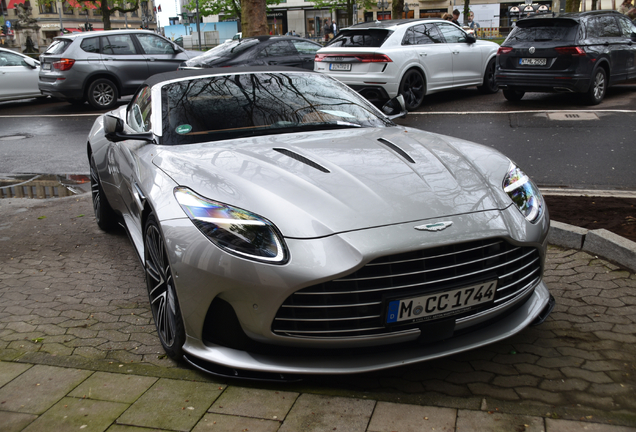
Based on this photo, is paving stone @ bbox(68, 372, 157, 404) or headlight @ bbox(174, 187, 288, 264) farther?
paving stone @ bbox(68, 372, 157, 404)

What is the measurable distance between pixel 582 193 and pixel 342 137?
124 inches

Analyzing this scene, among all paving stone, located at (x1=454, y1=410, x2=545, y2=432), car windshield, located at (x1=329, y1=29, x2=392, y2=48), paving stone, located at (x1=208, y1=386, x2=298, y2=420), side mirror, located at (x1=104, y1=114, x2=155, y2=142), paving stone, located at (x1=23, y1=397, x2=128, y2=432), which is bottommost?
paving stone, located at (x1=23, y1=397, x2=128, y2=432)

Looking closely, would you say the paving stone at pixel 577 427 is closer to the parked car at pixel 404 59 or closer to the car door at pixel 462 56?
the parked car at pixel 404 59

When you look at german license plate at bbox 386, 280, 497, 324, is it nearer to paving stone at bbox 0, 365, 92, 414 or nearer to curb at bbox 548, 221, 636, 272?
paving stone at bbox 0, 365, 92, 414

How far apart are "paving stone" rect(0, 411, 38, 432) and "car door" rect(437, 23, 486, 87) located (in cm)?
1119

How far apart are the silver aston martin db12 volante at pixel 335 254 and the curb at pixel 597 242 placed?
4.09ft

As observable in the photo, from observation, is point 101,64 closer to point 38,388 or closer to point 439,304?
point 38,388

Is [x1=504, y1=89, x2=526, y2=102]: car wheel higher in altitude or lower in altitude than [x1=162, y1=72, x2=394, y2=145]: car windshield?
lower

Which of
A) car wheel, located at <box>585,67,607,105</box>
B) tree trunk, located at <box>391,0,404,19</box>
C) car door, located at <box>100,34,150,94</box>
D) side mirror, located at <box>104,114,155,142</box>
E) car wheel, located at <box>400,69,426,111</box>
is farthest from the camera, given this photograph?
tree trunk, located at <box>391,0,404,19</box>

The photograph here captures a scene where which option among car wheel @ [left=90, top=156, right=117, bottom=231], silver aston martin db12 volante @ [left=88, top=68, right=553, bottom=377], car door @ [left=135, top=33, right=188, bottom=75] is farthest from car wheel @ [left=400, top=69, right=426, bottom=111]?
silver aston martin db12 volante @ [left=88, top=68, right=553, bottom=377]

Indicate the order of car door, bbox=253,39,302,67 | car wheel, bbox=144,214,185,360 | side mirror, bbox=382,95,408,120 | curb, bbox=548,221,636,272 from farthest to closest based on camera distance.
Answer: car door, bbox=253,39,302,67
side mirror, bbox=382,95,408,120
curb, bbox=548,221,636,272
car wheel, bbox=144,214,185,360

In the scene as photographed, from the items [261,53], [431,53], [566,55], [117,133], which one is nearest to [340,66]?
[431,53]

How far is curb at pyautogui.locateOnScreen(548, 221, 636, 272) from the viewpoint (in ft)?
13.6

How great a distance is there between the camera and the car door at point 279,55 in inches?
524
